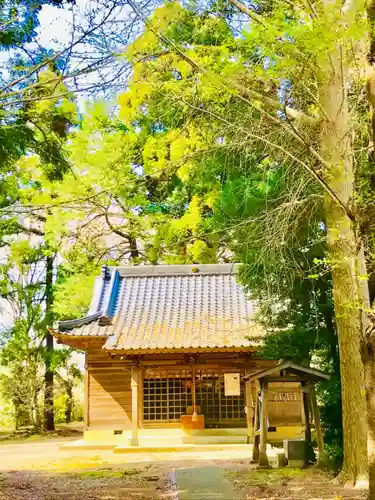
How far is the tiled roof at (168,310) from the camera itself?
49.0 ft

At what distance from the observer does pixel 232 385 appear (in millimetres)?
15219

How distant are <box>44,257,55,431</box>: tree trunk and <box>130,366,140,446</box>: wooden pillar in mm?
6131

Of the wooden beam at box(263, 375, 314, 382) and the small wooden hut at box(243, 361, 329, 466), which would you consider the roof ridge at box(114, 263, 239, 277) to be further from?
the wooden beam at box(263, 375, 314, 382)

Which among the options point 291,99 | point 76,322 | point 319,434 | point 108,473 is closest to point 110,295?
point 76,322

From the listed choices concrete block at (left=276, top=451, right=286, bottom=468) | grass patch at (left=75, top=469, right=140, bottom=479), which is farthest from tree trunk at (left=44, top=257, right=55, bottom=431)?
concrete block at (left=276, top=451, right=286, bottom=468)

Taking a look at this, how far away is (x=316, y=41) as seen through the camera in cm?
496

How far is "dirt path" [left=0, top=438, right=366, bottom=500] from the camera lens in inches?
284

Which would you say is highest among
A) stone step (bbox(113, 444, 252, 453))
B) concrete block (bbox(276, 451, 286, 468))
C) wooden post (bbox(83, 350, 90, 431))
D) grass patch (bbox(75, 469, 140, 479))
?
wooden post (bbox(83, 350, 90, 431))

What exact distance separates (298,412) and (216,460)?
2.49 metres

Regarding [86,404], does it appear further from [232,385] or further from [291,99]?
[291,99]

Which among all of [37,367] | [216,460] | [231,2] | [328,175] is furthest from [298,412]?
[37,367]

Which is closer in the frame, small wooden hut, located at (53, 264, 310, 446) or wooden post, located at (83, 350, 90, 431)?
small wooden hut, located at (53, 264, 310, 446)

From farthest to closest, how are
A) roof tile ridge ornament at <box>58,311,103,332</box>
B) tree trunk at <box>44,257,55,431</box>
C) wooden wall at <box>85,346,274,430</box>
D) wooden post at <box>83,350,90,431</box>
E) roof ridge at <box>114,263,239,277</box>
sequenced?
tree trunk at <box>44,257,55,431</box> → roof ridge at <box>114,263,239,277</box> → wooden post at <box>83,350,90,431</box> → wooden wall at <box>85,346,274,430</box> → roof tile ridge ornament at <box>58,311,103,332</box>

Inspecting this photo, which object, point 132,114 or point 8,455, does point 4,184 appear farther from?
point 8,455
